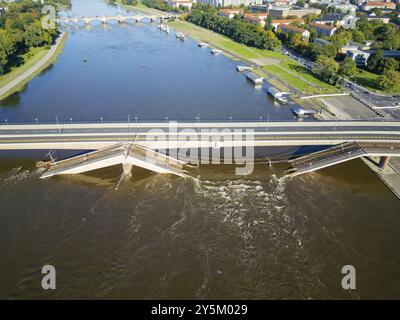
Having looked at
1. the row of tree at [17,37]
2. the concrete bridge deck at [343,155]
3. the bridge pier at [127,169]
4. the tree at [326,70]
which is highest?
the row of tree at [17,37]

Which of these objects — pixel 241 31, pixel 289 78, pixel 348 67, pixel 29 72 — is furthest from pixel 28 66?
pixel 348 67

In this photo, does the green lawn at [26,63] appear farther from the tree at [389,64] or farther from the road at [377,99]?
the tree at [389,64]

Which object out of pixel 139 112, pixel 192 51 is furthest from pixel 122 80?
pixel 192 51

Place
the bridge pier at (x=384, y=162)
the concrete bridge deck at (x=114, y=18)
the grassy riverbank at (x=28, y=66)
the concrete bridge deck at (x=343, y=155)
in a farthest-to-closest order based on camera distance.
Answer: the concrete bridge deck at (x=114, y=18)
the grassy riverbank at (x=28, y=66)
the bridge pier at (x=384, y=162)
the concrete bridge deck at (x=343, y=155)

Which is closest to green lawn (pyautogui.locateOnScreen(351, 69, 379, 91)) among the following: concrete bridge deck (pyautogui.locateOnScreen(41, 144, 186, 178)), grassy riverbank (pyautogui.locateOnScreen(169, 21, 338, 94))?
grassy riverbank (pyautogui.locateOnScreen(169, 21, 338, 94))

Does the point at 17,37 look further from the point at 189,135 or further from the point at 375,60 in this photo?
the point at 375,60

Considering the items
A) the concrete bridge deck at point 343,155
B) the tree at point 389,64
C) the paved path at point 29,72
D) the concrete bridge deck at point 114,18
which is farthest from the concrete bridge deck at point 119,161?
the concrete bridge deck at point 114,18

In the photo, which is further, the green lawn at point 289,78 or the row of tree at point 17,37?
the row of tree at point 17,37

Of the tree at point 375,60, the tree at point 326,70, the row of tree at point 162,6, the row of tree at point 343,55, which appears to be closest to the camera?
the tree at point 326,70
